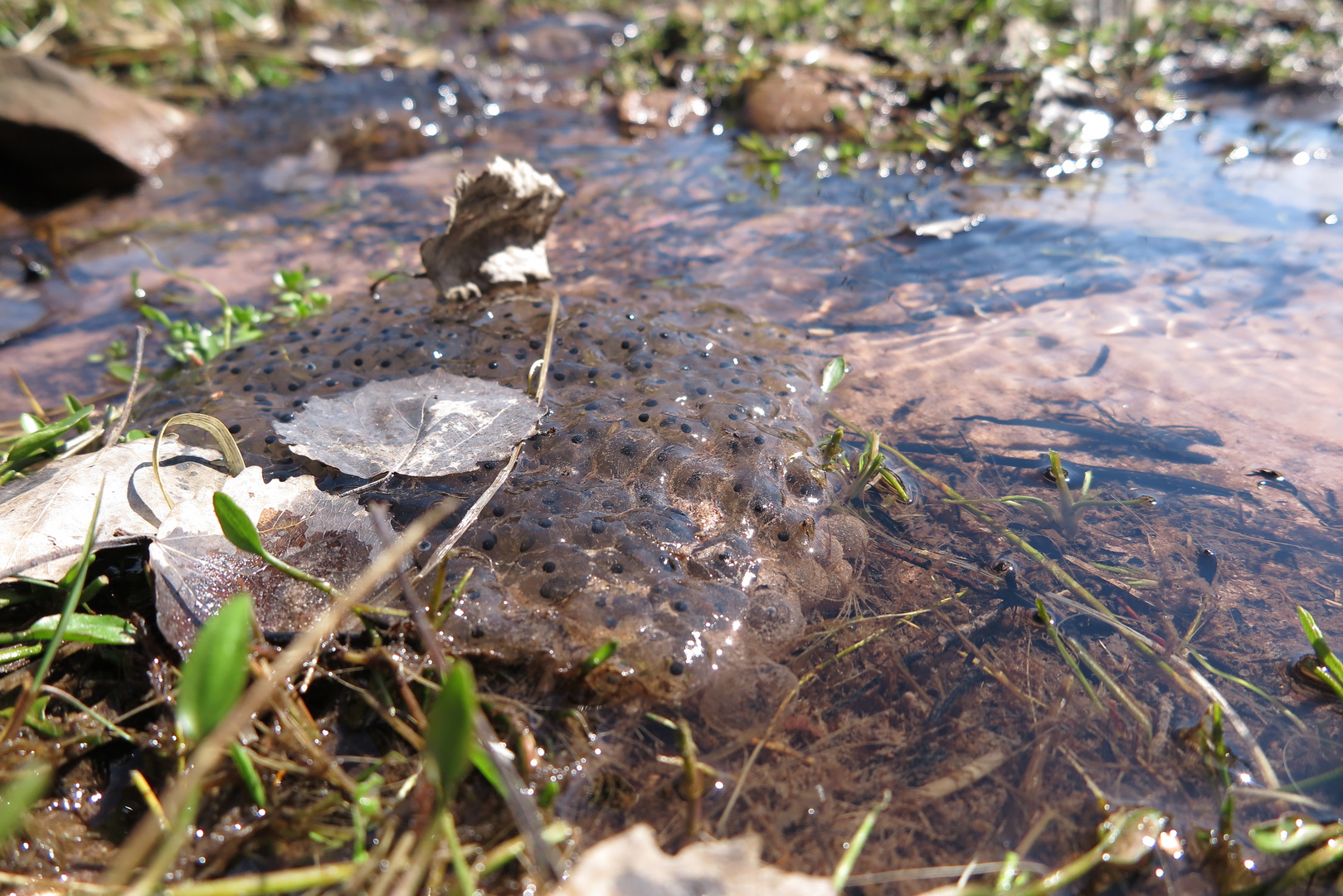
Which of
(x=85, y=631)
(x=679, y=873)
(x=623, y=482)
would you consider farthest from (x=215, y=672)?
(x=623, y=482)

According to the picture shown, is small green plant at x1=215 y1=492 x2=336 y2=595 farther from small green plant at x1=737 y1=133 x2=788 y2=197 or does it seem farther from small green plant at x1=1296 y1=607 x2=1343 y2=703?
small green plant at x1=737 y1=133 x2=788 y2=197

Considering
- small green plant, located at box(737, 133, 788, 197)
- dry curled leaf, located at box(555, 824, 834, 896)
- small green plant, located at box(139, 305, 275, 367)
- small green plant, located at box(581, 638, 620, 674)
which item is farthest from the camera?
small green plant, located at box(737, 133, 788, 197)

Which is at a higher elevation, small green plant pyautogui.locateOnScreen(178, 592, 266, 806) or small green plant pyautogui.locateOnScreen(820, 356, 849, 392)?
small green plant pyautogui.locateOnScreen(178, 592, 266, 806)

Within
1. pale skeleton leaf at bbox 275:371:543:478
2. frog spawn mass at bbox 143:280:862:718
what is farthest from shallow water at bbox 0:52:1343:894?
pale skeleton leaf at bbox 275:371:543:478

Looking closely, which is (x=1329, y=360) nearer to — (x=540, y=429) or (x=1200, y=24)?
(x=540, y=429)

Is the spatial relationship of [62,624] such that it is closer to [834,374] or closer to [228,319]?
[228,319]

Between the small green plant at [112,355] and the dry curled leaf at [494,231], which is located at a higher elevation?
the dry curled leaf at [494,231]

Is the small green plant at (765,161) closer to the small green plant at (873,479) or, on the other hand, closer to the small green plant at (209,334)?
the small green plant at (873,479)

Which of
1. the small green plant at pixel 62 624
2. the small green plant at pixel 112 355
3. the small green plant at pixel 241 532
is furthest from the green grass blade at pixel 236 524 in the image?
the small green plant at pixel 112 355
